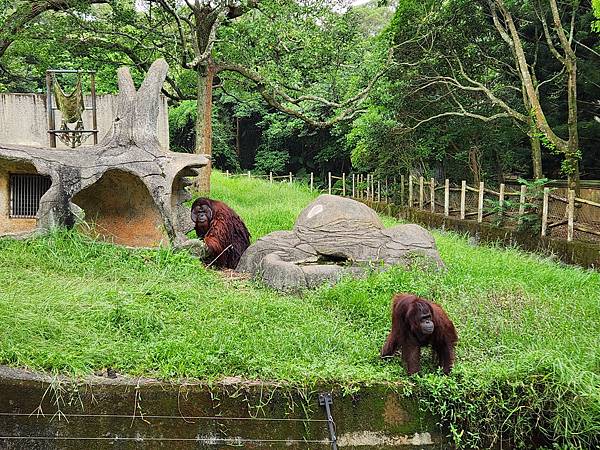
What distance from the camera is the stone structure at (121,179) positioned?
887cm

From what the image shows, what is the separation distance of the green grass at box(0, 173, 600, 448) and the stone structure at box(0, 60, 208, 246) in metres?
0.58

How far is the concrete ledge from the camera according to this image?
473 centimetres

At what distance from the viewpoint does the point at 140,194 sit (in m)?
9.73

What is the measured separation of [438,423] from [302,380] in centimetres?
117

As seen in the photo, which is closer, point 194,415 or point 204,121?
point 194,415

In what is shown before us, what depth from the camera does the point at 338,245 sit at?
29.2ft

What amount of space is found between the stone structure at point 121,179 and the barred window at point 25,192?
69 millimetres

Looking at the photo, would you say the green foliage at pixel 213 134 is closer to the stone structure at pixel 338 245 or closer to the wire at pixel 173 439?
the stone structure at pixel 338 245

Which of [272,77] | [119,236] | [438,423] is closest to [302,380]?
[438,423]

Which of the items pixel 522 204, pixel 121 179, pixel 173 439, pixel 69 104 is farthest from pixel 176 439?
Result: pixel 522 204

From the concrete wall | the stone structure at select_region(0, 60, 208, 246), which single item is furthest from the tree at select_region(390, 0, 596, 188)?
the stone structure at select_region(0, 60, 208, 246)

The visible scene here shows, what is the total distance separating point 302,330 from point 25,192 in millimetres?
5448

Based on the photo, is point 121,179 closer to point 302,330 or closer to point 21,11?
point 302,330

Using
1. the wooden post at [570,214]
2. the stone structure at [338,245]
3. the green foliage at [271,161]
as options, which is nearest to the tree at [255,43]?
the wooden post at [570,214]
